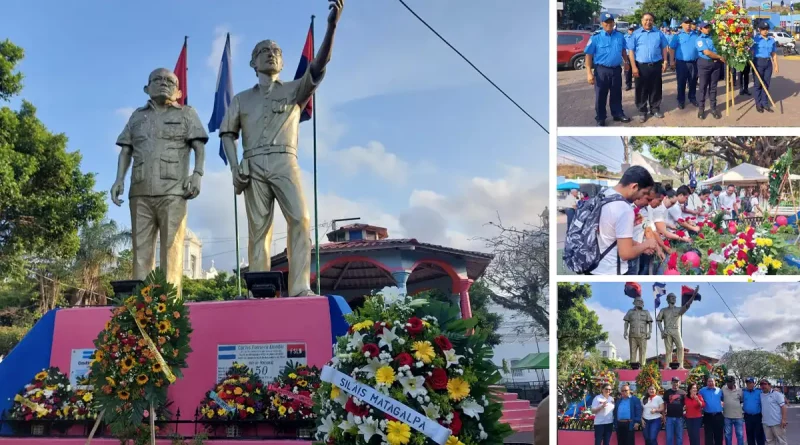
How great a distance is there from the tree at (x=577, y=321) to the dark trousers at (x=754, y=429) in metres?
1.69

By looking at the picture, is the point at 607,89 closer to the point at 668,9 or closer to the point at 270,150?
the point at 668,9

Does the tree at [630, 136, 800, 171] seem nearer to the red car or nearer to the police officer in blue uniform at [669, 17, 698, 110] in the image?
the police officer in blue uniform at [669, 17, 698, 110]

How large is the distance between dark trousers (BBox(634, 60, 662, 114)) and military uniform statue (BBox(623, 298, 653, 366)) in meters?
2.11

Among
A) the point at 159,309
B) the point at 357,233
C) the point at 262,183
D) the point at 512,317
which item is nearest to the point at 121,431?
the point at 159,309

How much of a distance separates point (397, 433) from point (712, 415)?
5.62 metres

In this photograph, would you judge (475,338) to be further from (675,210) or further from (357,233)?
(357,233)

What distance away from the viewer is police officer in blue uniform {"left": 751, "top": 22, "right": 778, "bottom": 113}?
7488 mm

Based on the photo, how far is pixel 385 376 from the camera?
3936mm

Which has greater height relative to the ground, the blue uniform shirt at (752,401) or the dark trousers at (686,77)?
the dark trousers at (686,77)

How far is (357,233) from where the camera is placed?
2369 cm

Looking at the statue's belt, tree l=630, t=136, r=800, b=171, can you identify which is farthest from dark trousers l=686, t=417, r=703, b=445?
the statue's belt

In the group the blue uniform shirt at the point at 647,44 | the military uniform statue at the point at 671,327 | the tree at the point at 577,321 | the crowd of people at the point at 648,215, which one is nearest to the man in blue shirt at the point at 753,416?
the military uniform statue at the point at 671,327

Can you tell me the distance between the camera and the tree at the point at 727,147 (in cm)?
764

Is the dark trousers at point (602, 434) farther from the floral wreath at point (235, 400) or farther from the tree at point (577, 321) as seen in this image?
the floral wreath at point (235, 400)
